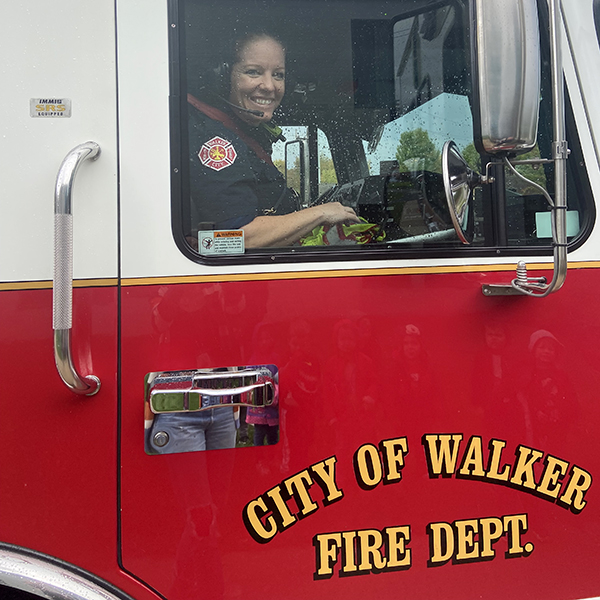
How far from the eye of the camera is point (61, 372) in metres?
1.25

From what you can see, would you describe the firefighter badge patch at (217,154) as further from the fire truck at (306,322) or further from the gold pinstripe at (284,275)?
the gold pinstripe at (284,275)

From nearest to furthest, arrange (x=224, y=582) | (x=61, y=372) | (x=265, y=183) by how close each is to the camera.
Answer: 1. (x=61, y=372)
2. (x=224, y=582)
3. (x=265, y=183)

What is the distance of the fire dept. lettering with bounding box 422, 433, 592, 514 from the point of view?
1441 mm

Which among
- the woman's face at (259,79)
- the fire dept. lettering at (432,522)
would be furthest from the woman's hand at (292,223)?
the fire dept. lettering at (432,522)

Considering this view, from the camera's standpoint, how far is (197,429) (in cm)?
135

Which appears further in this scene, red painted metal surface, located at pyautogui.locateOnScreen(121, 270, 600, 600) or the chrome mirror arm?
red painted metal surface, located at pyautogui.locateOnScreen(121, 270, 600, 600)

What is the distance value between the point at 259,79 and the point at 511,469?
1319mm

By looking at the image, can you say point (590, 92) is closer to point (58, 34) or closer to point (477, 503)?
point (477, 503)

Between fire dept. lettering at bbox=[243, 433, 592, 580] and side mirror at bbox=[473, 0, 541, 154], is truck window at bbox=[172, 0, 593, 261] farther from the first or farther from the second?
fire dept. lettering at bbox=[243, 433, 592, 580]

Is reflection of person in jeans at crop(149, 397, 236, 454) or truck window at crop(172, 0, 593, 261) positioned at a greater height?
truck window at crop(172, 0, 593, 261)

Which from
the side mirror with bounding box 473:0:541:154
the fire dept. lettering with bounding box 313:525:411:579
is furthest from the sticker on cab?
the fire dept. lettering with bounding box 313:525:411:579

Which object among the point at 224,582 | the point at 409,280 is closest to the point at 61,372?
the point at 224,582

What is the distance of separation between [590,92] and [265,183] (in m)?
1.00

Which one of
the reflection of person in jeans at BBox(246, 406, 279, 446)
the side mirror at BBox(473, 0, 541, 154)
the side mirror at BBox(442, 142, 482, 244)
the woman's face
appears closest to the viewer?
the side mirror at BBox(473, 0, 541, 154)
